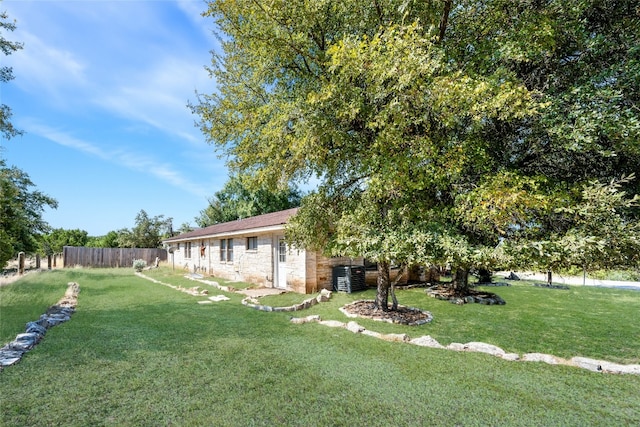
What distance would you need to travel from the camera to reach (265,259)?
44.5 ft

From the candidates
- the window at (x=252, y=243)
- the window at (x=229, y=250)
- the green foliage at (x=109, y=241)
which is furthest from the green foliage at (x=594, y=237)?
the green foliage at (x=109, y=241)

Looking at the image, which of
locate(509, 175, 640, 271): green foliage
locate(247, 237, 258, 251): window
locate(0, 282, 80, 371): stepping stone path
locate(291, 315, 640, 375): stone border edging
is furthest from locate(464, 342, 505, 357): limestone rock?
locate(247, 237, 258, 251): window

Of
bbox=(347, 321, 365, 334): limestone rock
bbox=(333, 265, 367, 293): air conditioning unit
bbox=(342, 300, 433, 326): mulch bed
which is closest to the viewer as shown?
bbox=(347, 321, 365, 334): limestone rock

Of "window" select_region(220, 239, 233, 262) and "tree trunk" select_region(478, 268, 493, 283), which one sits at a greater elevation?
"window" select_region(220, 239, 233, 262)

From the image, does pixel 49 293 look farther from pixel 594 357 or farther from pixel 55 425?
pixel 594 357

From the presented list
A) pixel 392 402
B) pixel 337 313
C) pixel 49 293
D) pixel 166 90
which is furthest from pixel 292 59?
pixel 49 293

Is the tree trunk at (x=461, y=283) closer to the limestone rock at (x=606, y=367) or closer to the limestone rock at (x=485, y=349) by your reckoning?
the limestone rock at (x=485, y=349)

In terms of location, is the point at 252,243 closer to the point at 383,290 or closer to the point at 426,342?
the point at 383,290

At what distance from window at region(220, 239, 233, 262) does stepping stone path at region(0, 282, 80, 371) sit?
783cm

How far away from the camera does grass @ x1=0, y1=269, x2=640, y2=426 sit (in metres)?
3.29

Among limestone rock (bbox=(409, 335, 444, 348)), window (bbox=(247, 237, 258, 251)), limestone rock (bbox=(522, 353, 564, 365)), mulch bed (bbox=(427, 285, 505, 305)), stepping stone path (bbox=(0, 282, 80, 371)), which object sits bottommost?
mulch bed (bbox=(427, 285, 505, 305))

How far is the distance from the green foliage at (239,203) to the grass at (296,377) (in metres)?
24.1

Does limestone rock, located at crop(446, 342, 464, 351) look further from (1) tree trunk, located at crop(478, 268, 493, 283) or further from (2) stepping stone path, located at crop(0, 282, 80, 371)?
(1) tree trunk, located at crop(478, 268, 493, 283)

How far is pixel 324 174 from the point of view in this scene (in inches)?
343
